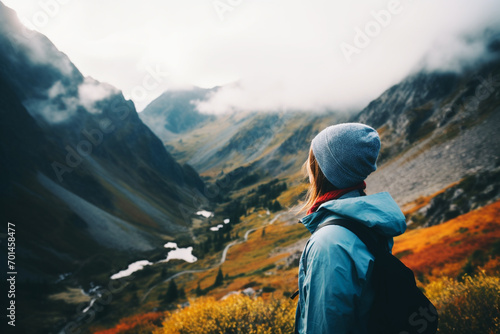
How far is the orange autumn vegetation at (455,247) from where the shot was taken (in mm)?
18431

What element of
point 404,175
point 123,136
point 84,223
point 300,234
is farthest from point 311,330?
point 123,136

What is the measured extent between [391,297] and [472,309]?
9.11m

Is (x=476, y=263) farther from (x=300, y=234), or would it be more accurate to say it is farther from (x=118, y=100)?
(x=118, y=100)

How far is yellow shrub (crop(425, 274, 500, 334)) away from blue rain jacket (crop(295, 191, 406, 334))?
846cm

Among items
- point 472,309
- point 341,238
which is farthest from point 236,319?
→ point 341,238

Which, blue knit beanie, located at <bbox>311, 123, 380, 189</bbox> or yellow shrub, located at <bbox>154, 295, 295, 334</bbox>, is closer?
blue knit beanie, located at <bbox>311, 123, 380, 189</bbox>

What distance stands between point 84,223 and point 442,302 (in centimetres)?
9414

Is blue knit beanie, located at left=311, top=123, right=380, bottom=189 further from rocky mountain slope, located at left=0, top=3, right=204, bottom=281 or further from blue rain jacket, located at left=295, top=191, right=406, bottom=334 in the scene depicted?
rocky mountain slope, located at left=0, top=3, right=204, bottom=281

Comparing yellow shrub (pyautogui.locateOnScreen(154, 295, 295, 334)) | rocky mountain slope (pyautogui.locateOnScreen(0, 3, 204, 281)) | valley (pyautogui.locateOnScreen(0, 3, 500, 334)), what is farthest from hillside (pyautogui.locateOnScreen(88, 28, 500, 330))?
rocky mountain slope (pyautogui.locateOnScreen(0, 3, 204, 281))

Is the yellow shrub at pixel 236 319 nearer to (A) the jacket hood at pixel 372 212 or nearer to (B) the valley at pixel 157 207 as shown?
(B) the valley at pixel 157 207

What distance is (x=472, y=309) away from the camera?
8602 millimetres

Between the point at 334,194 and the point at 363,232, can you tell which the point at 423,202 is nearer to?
the point at 334,194

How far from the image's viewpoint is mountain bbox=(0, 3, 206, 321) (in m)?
68.6

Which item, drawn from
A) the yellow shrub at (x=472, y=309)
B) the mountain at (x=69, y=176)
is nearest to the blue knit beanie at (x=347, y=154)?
the yellow shrub at (x=472, y=309)
